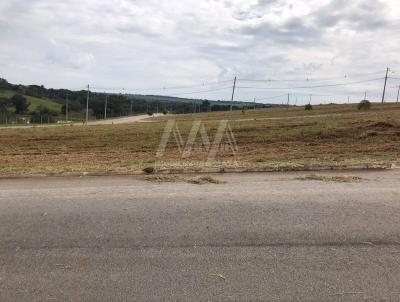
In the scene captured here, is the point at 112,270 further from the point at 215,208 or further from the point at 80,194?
the point at 80,194

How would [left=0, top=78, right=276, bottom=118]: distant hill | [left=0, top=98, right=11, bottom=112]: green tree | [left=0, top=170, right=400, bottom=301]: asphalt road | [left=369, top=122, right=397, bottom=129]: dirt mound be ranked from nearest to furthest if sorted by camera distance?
[left=0, top=170, right=400, bottom=301]: asphalt road, [left=369, top=122, right=397, bottom=129]: dirt mound, [left=0, top=98, right=11, bottom=112]: green tree, [left=0, top=78, right=276, bottom=118]: distant hill

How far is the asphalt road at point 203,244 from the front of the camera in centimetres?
402

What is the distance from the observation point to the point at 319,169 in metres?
10.1

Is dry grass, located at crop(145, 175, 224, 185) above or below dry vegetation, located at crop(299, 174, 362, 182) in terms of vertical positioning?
below

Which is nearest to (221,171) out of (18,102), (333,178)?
(333,178)

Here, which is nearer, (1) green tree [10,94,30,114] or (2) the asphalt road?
(2) the asphalt road

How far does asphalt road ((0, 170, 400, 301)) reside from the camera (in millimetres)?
4016

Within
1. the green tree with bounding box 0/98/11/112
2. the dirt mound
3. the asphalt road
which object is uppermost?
the dirt mound

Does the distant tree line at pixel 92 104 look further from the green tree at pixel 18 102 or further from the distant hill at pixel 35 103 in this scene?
the distant hill at pixel 35 103

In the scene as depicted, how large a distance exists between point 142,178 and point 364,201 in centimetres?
455

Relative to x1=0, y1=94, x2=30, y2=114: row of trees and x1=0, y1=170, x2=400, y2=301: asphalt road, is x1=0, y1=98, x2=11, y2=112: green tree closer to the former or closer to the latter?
x1=0, y1=94, x2=30, y2=114: row of trees

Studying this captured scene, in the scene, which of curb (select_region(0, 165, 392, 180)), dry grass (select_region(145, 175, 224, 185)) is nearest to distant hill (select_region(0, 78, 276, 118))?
curb (select_region(0, 165, 392, 180))

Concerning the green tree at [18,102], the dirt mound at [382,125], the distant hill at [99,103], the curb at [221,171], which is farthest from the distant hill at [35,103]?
the curb at [221,171]

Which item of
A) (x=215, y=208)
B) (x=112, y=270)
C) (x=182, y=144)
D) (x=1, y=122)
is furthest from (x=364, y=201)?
(x=1, y=122)
